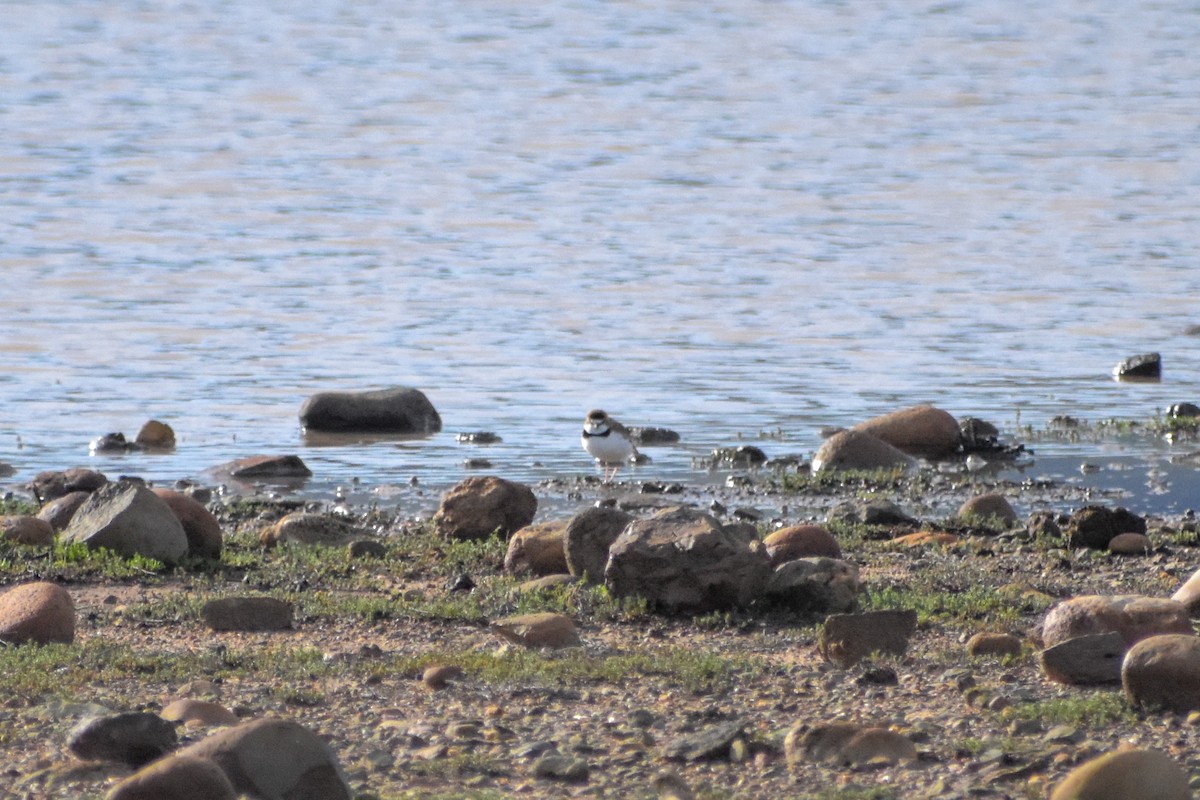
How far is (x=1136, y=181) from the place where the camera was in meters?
33.8

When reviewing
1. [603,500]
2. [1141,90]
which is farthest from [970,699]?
[1141,90]

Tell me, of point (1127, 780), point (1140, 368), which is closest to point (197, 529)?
point (1127, 780)

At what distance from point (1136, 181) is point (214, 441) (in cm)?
2183

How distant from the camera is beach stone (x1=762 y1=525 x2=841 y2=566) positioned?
32.4ft

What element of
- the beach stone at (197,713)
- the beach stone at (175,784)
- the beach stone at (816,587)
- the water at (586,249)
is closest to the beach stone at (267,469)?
the water at (586,249)

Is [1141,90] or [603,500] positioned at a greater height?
[1141,90]

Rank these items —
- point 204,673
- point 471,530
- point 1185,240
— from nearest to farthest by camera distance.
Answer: point 204,673 < point 471,530 < point 1185,240

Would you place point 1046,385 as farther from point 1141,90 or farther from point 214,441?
point 1141,90

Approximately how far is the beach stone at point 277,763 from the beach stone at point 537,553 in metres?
3.78

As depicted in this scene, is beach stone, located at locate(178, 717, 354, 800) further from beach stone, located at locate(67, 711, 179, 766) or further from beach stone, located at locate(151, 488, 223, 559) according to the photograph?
beach stone, located at locate(151, 488, 223, 559)

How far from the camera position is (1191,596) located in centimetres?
852

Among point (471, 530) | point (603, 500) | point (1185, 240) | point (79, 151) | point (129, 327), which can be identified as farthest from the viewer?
point (79, 151)

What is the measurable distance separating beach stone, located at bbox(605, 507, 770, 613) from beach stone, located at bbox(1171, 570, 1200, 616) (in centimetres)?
167

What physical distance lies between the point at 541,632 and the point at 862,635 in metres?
1.23
